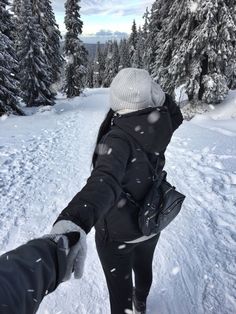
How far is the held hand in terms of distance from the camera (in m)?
1.39

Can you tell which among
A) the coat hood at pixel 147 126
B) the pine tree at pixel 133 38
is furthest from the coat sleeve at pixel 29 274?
the pine tree at pixel 133 38

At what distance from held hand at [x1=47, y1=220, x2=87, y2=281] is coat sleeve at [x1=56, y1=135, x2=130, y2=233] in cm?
6

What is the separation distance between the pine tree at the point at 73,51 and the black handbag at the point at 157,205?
3446cm

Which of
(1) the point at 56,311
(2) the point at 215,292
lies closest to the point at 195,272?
(2) the point at 215,292

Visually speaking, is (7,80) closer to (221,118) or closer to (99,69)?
(221,118)

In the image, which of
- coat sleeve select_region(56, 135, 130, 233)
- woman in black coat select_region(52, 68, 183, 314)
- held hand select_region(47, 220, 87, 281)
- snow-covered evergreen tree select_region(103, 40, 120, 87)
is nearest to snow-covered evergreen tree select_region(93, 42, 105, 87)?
snow-covered evergreen tree select_region(103, 40, 120, 87)

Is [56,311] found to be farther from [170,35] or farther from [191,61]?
[170,35]

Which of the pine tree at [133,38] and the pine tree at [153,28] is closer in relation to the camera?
the pine tree at [153,28]

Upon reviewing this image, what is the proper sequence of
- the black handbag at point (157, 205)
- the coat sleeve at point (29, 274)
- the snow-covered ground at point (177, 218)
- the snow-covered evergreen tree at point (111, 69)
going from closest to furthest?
the coat sleeve at point (29, 274) < the black handbag at point (157, 205) < the snow-covered ground at point (177, 218) < the snow-covered evergreen tree at point (111, 69)

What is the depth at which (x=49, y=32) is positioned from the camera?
3266 cm

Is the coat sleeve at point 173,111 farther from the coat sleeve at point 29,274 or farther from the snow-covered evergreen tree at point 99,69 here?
the snow-covered evergreen tree at point 99,69

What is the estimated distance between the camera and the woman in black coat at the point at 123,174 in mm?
1785

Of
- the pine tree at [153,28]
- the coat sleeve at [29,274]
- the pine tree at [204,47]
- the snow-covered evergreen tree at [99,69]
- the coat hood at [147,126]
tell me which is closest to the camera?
the coat sleeve at [29,274]

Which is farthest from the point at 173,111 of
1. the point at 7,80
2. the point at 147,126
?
the point at 7,80
